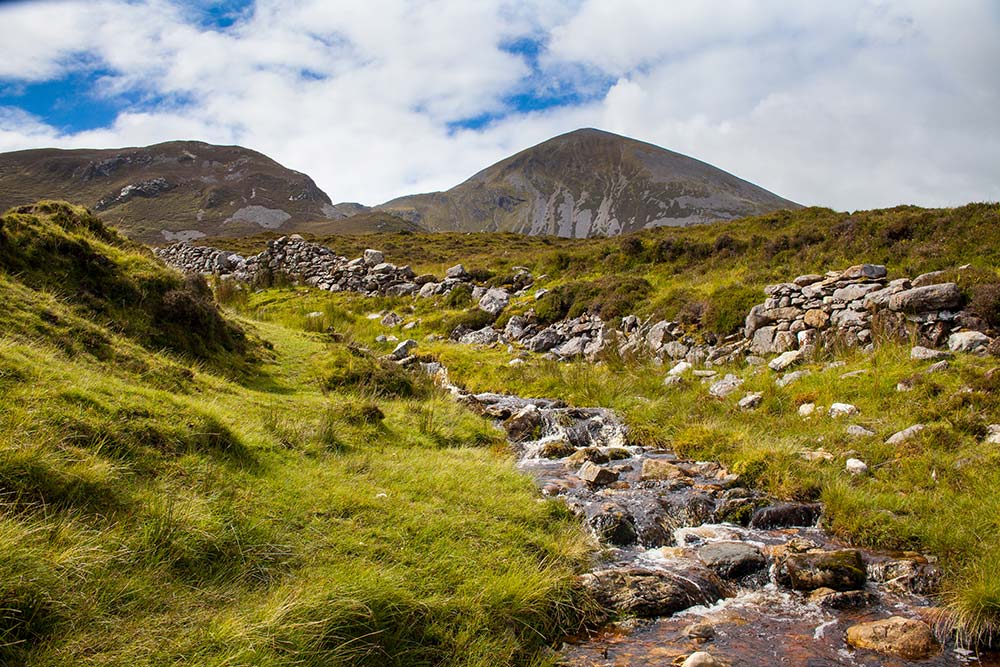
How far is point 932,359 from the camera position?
A: 38.5 ft

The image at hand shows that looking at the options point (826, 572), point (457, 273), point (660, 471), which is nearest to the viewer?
point (826, 572)

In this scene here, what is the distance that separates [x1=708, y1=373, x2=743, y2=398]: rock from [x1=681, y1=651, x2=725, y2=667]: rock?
358 inches

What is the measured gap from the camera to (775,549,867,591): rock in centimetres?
666

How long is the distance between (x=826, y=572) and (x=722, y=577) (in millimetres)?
1169

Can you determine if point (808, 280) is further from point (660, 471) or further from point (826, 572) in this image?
point (826, 572)

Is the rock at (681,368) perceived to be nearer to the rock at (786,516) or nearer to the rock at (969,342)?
the rock at (969,342)

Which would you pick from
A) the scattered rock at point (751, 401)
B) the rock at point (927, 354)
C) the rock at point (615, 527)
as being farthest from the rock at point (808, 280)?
the rock at point (615, 527)

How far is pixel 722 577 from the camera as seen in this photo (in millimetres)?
7047

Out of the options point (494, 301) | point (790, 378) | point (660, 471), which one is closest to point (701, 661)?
point (660, 471)

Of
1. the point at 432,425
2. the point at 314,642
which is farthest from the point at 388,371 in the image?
the point at 314,642

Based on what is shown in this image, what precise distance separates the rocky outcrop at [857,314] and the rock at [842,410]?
2.99 meters

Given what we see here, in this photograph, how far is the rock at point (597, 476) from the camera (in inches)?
396

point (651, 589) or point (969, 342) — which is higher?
point (969, 342)

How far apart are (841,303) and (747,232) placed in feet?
49.1
